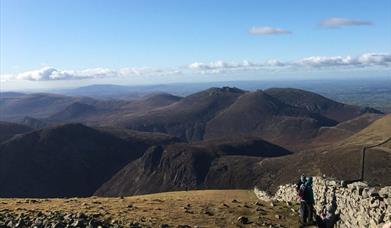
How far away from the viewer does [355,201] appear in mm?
25172

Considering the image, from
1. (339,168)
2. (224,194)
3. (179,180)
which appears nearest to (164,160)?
(179,180)

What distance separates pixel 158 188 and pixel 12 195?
53.1 meters

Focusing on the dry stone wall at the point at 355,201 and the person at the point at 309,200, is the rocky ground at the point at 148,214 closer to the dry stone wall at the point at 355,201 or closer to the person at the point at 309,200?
the person at the point at 309,200

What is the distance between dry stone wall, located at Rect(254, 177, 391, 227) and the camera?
73.0ft

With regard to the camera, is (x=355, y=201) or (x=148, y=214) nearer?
(x=355, y=201)

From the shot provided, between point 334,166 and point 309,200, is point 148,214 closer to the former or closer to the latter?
point 309,200

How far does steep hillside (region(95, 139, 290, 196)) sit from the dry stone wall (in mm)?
114006

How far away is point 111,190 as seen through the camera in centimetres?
17275

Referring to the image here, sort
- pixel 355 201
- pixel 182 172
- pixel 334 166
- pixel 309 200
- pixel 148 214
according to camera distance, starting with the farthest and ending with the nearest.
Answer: pixel 182 172, pixel 334 166, pixel 148 214, pixel 309 200, pixel 355 201

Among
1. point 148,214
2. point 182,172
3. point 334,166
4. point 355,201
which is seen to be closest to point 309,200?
point 355,201

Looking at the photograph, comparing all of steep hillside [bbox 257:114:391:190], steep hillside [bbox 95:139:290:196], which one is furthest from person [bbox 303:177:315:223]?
steep hillside [bbox 95:139:290:196]

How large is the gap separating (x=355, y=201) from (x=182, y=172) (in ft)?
487

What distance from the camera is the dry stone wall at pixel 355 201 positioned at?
22266mm

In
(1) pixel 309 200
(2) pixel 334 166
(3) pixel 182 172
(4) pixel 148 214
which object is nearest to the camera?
(1) pixel 309 200
